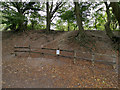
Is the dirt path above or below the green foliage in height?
below

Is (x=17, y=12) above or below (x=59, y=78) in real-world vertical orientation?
above

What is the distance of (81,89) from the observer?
168 inches

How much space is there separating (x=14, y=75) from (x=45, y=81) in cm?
209

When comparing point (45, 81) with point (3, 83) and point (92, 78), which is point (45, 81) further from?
point (92, 78)

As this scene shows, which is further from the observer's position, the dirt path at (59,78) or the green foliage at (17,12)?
the green foliage at (17,12)

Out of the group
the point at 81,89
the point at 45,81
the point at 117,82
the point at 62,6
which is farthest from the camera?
the point at 62,6

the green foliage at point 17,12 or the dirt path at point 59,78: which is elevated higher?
the green foliage at point 17,12

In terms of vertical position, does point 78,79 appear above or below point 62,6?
below

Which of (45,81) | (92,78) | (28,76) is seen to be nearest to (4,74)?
(28,76)

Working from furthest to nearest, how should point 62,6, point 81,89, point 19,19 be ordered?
point 62,6, point 19,19, point 81,89

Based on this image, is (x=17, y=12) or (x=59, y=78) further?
(x=17, y=12)

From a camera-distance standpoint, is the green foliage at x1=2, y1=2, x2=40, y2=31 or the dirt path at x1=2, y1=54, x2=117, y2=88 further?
the green foliage at x1=2, y1=2, x2=40, y2=31

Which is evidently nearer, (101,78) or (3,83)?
(3,83)

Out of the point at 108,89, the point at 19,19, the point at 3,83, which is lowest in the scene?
the point at 108,89
